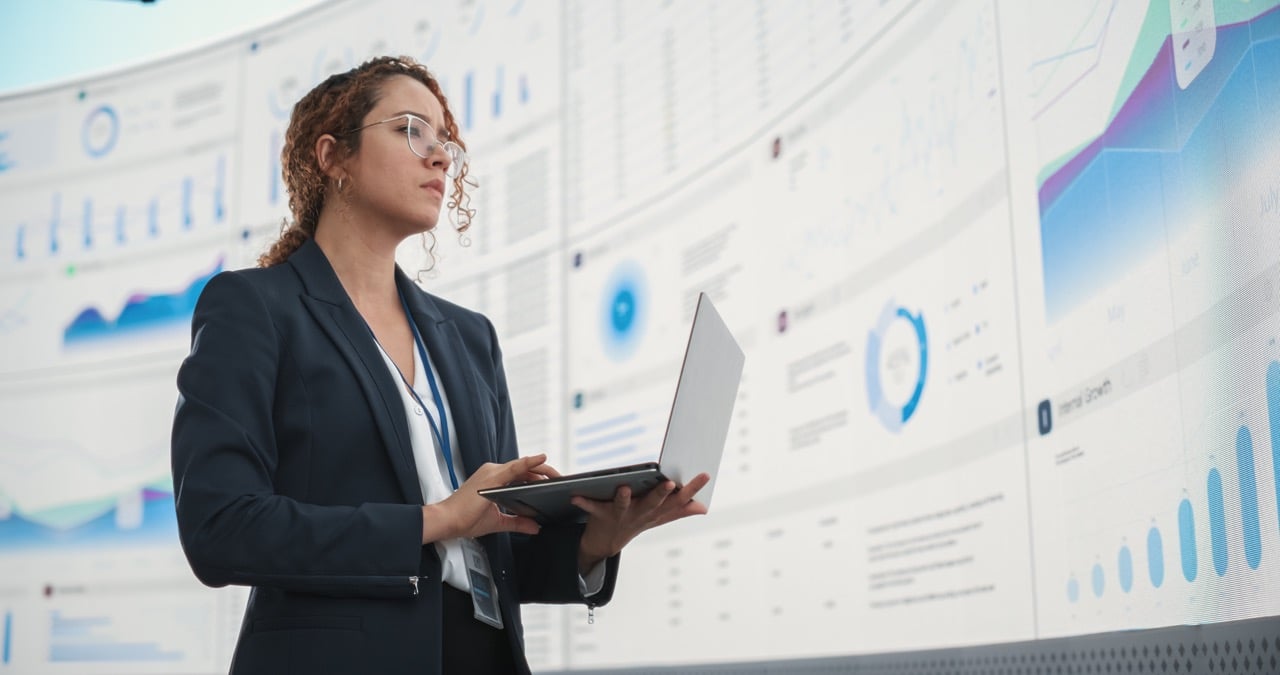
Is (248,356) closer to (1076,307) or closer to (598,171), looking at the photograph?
(1076,307)

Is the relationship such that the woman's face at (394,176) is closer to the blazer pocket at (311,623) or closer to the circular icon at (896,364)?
the blazer pocket at (311,623)

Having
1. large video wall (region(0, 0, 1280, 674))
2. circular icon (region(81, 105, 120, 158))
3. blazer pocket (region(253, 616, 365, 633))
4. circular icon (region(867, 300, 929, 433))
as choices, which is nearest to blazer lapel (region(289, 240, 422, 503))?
blazer pocket (region(253, 616, 365, 633))

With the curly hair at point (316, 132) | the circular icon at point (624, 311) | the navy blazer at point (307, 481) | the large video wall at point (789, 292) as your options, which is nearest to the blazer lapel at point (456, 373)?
the navy blazer at point (307, 481)

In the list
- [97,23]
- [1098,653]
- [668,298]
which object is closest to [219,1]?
[97,23]

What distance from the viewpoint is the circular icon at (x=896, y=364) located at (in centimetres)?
171

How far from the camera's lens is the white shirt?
40.7 inches

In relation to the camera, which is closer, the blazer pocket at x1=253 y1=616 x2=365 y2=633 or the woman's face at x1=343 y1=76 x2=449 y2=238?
the blazer pocket at x1=253 y1=616 x2=365 y2=633

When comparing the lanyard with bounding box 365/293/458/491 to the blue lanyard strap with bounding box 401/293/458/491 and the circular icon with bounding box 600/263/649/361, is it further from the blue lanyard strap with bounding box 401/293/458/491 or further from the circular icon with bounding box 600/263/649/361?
the circular icon with bounding box 600/263/649/361

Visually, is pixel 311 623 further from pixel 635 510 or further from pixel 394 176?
pixel 394 176

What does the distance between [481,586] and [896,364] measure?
2.87 ft

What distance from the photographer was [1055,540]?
55.9 inches

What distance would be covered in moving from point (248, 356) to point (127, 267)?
2554mm

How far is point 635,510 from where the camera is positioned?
1.04m

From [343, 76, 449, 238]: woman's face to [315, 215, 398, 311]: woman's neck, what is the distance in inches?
0.7
